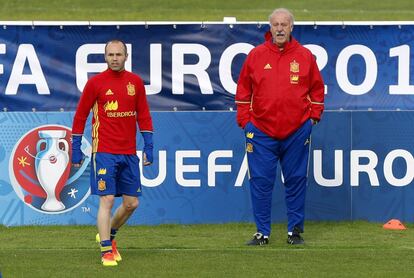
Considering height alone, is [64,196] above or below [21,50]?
below

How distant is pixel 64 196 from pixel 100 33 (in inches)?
68.9

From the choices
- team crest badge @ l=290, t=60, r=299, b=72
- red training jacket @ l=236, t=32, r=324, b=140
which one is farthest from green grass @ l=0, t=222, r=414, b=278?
team crest badge @ l=290, t=60, r=299, b=72

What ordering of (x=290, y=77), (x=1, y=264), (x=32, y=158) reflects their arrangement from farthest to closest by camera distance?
(x=32, y=158), (x=290, y=77), (x=1, y=264)

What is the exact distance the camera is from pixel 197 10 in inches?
1200

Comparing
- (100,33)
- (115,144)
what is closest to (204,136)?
(100,33)

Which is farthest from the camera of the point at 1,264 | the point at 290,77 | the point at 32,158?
the point at 32,158

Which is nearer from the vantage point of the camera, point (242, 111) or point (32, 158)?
point (242, 111)

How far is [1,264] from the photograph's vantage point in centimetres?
1030

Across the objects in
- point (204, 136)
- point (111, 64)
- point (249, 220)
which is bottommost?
point (249, 220)

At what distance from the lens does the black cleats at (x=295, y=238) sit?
11.8 meters

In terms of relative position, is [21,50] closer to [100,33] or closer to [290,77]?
[100,33]

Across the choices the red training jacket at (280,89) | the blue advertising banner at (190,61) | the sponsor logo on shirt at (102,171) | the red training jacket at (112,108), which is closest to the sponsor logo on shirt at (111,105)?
the red training jacket at (112,108)

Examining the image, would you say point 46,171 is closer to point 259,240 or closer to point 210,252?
point 259,240

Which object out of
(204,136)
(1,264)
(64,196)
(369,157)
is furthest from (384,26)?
(1,264)
